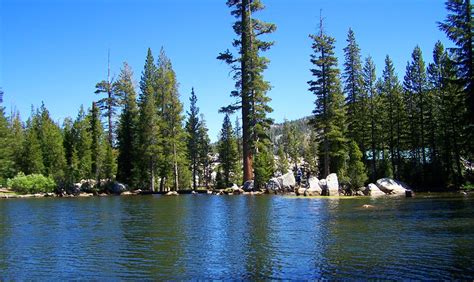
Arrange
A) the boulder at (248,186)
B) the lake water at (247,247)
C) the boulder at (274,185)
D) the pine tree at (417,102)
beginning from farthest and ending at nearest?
the pine tree at (417,102)
the boulder at (248,186)
the boulder at (274,185)
the lake water at (247,247)

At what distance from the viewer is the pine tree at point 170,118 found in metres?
66.6

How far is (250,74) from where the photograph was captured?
5416 centimetres

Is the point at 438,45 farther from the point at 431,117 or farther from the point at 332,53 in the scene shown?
the point at 332,53

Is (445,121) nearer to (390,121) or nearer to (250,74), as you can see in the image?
(390,121)

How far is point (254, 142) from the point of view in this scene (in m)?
54.5

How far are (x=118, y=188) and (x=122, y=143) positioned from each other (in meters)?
10.1

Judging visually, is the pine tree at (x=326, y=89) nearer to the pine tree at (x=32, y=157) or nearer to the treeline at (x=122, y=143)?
the treeline at (x=122, y=143)

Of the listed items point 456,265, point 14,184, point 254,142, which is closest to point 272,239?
point 456,265

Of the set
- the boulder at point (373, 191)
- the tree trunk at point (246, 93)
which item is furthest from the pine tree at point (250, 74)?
the boulder at point (373, 191)

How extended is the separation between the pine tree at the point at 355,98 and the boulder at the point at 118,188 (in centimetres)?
3362

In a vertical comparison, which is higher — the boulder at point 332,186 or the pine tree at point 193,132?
the pine tree at point 193,132

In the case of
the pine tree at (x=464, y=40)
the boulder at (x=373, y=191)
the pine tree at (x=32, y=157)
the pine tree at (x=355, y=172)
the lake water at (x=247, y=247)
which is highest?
the pine tree at (x=464, y=40)

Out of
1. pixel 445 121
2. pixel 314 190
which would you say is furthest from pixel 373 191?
pixel 445 121

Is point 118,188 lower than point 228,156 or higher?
lower
